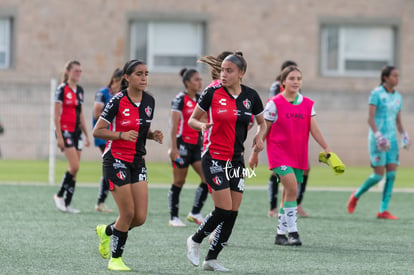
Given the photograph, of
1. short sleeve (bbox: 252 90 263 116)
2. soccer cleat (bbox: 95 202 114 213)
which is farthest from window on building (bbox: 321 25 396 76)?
short sleeve (bbox: 252 90 263 116)

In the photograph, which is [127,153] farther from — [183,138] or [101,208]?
[101,208]

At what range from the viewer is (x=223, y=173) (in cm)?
889

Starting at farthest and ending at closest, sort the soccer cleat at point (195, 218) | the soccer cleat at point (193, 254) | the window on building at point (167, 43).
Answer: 1. the window on building at point (167, 43)
2. the soccer cleat at point (195, 218)
3. the soccer cleat at point (193, 254)

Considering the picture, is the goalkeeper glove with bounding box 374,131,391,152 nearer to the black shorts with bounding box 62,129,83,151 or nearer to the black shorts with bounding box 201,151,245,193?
the black shorts with bounding box 62,129,83,151

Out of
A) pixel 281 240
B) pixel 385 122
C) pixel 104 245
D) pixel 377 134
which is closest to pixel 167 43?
pixel 385 122

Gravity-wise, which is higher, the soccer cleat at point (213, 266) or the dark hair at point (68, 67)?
the dark hair at point (68, 67)

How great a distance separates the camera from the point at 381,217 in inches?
552

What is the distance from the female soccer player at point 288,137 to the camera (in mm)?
10820

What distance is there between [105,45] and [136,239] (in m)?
18.6

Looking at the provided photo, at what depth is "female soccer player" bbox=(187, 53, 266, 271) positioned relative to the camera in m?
8.87

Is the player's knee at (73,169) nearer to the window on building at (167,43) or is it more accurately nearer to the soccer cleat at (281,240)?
the soccer cleat at (281,240)

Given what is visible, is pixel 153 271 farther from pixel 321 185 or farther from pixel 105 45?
pixel 105 45

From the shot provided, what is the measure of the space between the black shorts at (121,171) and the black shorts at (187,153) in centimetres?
385

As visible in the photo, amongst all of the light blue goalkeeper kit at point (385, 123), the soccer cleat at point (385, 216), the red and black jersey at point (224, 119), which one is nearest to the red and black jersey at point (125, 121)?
the red and black jersey at point (224, 119)
